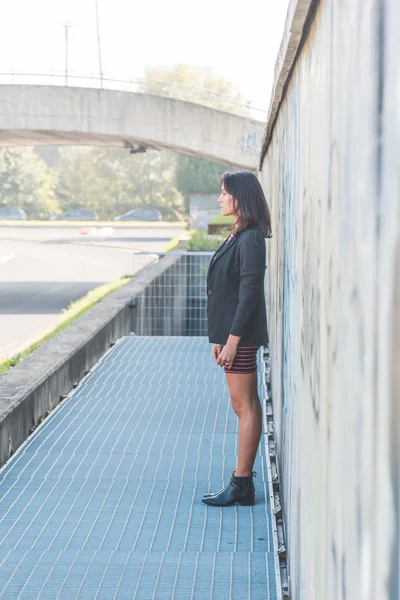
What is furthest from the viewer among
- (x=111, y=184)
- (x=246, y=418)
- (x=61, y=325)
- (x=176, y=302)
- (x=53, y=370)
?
(x=111, y=184)

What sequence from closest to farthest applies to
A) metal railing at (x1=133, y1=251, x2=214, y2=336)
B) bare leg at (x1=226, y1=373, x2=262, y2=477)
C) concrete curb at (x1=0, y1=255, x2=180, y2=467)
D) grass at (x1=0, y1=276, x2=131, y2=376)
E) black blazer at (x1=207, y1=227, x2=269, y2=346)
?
black blazer at (x1=207, y1=227, x2=269, y2=346)
bare leg at (x1=226, y1=373, x2=262, y2=477)
concrete curb at (x1=0, y1=255, x2=180, y2=467)
grass at (x1=0, y1=276, x2=131, y2=376)
metal railing at (x1=133, y1=251, x2=214, y2=336)

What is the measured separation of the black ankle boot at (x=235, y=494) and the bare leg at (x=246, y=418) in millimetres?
42

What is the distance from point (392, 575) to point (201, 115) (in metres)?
31.9

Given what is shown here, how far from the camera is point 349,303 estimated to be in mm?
1993

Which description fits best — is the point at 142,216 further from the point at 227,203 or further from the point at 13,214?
the point at 227,203

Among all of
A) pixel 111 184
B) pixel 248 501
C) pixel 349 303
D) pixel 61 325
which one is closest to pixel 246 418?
pixel 248 501

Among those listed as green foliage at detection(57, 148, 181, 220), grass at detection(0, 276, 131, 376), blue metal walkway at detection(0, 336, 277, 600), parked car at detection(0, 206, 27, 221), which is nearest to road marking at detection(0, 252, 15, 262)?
grass at detection(0, 276, 131, 376)

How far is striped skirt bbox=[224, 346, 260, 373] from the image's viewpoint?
5.30 meters

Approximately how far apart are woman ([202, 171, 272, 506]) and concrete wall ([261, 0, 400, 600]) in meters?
1.60

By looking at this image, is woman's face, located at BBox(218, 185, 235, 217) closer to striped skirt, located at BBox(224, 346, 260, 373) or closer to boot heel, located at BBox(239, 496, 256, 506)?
striped skirt, located at BBox(224, 346, 260, 373)

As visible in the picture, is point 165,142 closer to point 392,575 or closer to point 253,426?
point 253,426

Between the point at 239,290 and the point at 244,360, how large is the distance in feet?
1.24

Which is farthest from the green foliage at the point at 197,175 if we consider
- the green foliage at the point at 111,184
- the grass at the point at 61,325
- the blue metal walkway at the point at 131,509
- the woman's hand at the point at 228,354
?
the woman's hand at the point at 228,354

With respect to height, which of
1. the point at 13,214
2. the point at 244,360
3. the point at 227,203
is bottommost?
the point at 13,214
